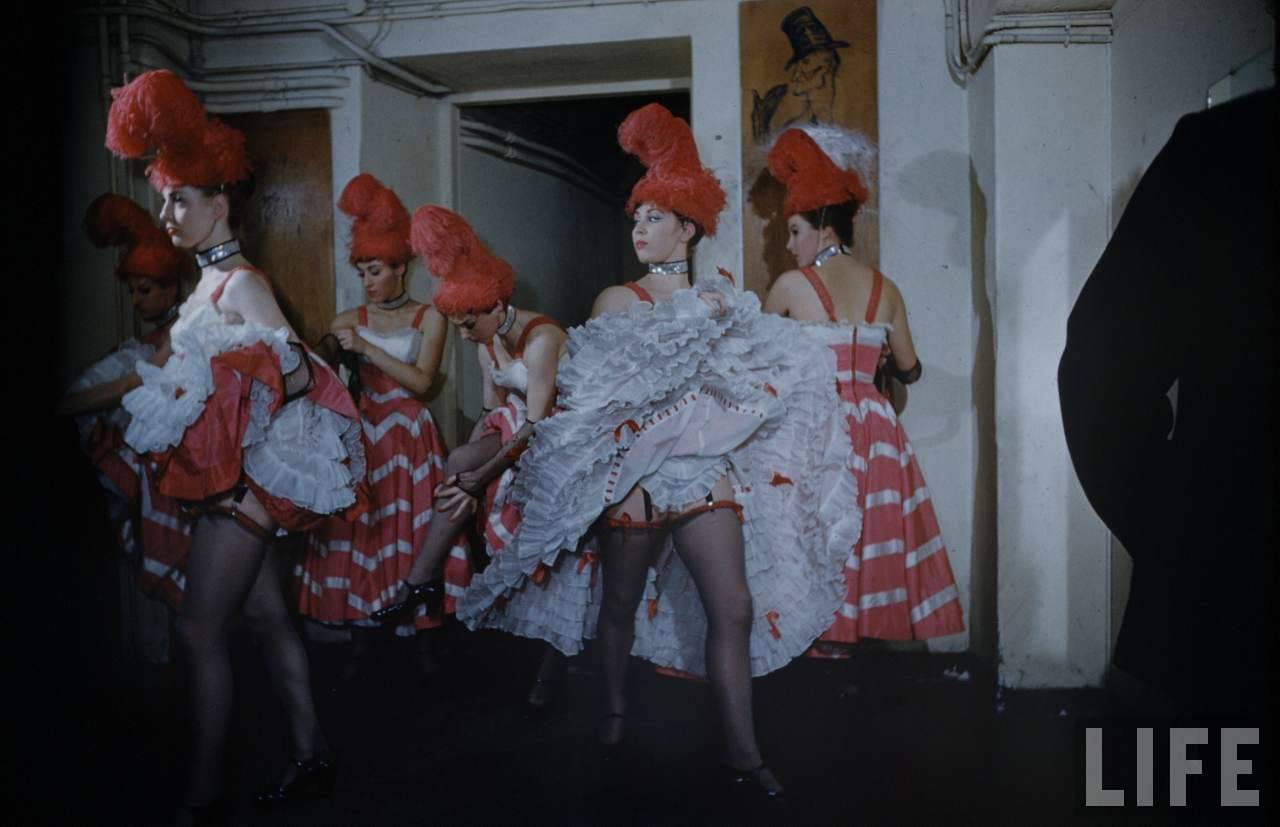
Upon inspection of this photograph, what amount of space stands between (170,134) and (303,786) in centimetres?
188

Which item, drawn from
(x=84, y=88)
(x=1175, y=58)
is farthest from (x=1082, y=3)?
(x=84, y=88)

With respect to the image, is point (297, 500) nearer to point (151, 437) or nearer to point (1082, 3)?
point (151, 437)

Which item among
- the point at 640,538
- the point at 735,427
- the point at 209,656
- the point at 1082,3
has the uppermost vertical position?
the point at 1082,3

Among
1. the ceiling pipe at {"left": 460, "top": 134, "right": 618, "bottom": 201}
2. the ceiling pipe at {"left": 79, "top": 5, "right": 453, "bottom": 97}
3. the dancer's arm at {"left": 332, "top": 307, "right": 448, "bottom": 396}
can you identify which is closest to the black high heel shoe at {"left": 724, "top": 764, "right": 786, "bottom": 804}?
the dancer's arm at {"left": 332, "top": 307, "right": 448, "bottom": 396}

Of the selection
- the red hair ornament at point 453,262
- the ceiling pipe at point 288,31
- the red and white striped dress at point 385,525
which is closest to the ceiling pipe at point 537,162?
the ceiling pipe at point 288,31

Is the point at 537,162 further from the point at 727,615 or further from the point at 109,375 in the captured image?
the point at 727,615

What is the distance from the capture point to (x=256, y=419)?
108 inches

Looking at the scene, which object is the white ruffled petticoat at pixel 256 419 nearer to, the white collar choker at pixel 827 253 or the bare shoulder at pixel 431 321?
the bare shoulder at pixel 431 321

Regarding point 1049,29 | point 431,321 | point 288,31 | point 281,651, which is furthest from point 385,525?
point 1049,29

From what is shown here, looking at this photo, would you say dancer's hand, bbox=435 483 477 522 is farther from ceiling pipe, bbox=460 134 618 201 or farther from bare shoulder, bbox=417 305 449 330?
ceiling pipe, bbox=460 134 618 201

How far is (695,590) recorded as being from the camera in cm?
325

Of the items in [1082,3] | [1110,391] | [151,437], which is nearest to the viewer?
[1110,391]

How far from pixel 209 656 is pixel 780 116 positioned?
121 inches

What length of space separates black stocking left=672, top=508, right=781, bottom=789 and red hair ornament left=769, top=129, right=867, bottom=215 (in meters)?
1.50
